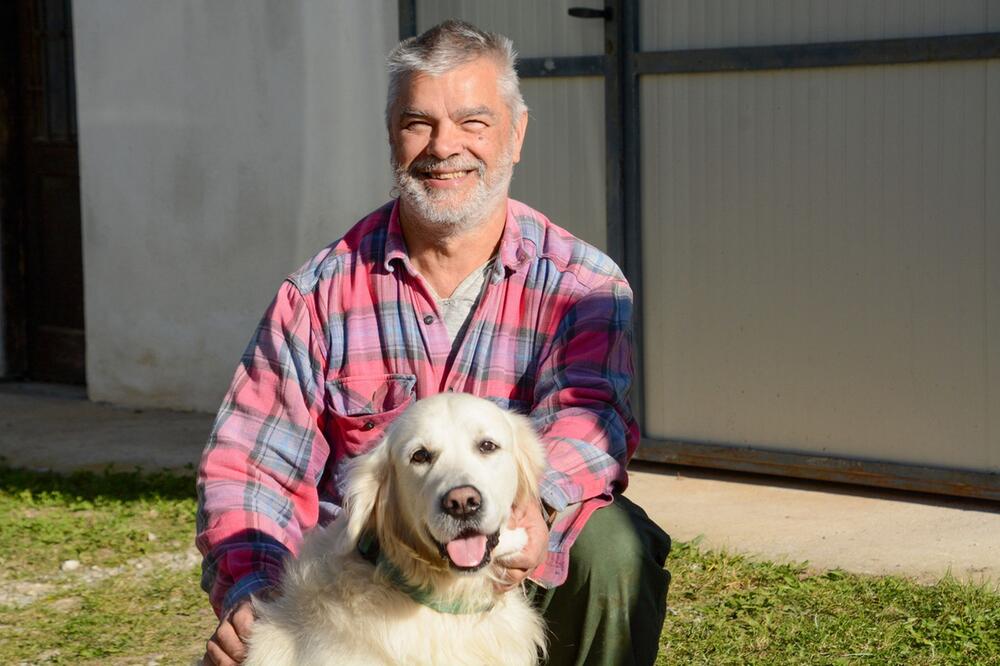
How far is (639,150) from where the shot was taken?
6918 mm

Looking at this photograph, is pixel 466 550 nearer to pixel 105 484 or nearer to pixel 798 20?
pixel 798 20

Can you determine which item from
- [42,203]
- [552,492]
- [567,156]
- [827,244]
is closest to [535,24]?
[567,156]

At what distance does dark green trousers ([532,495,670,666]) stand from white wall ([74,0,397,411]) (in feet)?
15.4

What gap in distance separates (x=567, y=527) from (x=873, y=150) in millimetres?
3458

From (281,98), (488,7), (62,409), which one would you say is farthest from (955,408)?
(62,409)

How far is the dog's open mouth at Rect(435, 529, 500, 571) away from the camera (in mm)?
3006

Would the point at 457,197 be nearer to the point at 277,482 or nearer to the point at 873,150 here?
the point at 277,482

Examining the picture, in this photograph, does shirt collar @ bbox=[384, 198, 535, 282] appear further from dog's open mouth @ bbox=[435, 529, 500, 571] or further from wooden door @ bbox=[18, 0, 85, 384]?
wooden door @ bbox=[18, 0, 85, 384]

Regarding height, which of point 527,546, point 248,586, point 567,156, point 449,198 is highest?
point 567,156

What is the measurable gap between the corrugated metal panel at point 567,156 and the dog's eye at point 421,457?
13.2ft

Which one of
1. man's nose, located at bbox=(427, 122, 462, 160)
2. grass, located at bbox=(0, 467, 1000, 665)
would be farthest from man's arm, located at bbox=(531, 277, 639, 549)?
grass, located at bbox=(0, 467, 1000, 665)

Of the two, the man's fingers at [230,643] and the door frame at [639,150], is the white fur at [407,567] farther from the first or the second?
the door frame at [639,150]

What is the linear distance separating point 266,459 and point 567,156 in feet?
12.7

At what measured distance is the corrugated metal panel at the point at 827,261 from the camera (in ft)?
20.0
